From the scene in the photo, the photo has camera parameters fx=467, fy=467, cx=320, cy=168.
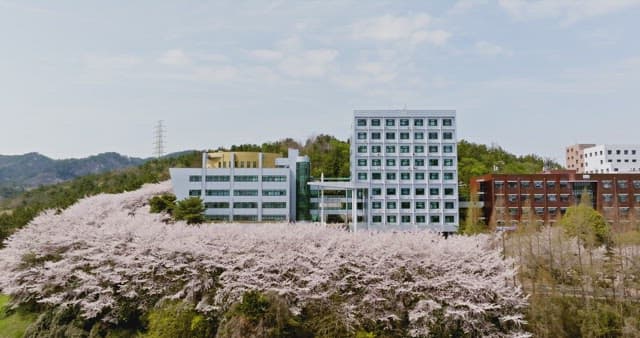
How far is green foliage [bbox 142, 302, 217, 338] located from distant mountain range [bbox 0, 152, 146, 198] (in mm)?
137752

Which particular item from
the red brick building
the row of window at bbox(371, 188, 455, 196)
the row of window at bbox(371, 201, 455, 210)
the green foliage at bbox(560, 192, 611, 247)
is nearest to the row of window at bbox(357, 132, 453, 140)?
the row of window at bbox(371, 188, 455, 196)

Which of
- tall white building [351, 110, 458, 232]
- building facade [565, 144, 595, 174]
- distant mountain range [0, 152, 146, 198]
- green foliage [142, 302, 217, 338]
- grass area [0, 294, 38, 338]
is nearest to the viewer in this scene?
green foliage [142, 302, 217, 338]

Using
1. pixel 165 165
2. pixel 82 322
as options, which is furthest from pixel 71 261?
pixel 165 165

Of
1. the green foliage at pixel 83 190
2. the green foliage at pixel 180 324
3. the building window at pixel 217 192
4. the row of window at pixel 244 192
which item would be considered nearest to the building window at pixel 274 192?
the row of window at pixel 244 192

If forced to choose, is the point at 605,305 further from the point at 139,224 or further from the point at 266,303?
the point at 139,224

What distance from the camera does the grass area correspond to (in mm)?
21500

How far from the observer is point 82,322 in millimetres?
19391

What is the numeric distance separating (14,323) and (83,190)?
111ft

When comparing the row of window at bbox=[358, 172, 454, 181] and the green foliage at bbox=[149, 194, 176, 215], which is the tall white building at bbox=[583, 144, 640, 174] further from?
the green foliage at bbox=[149, 194, 176, 215]

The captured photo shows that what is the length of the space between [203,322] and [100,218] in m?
13.0

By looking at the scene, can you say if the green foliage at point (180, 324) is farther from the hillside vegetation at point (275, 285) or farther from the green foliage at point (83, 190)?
the green foliage at point (83, 190)

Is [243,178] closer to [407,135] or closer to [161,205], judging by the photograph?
[161,205]

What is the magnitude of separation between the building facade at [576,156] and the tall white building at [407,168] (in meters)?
47.0

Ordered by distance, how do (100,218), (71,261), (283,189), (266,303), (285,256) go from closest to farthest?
(266,303) < (285,256) < (71,261) < (100,218) < (283,189)
